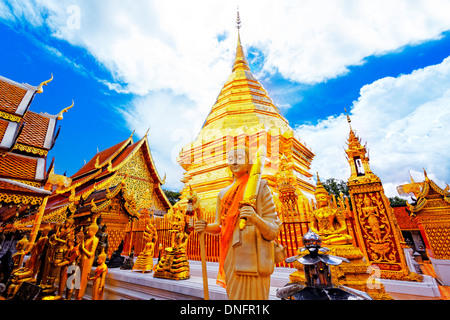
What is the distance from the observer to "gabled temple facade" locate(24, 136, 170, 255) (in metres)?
5.02

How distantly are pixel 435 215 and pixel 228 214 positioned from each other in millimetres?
6863

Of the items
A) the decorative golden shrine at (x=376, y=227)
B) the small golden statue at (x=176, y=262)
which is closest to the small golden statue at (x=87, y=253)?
the small golden statue at (x=176, y=262)

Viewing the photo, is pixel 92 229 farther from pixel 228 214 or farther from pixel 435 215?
pixel 435 215

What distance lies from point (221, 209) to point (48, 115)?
26.1 ft

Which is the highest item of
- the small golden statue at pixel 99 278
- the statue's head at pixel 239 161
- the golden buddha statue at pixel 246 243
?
the statue's head at pixel 239 161

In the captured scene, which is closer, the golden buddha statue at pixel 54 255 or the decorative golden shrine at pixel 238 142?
the golden buddha statue at pixel 54 255

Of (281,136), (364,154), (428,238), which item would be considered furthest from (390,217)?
(281,136)

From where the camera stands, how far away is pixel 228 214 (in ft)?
5.63

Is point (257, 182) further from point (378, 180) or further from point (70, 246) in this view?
point (70, 246)

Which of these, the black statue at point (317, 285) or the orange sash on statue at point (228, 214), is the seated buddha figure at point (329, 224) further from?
the orange sash on statue at point (228, 214)

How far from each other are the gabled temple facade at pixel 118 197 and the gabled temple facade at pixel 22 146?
3.26ft

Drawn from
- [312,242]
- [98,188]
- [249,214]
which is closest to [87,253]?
[249,214]

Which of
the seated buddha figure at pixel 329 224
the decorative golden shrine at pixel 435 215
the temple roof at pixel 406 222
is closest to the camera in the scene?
the seated buddha figure at pixel 329 224

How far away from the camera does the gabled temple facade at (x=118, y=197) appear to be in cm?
502
